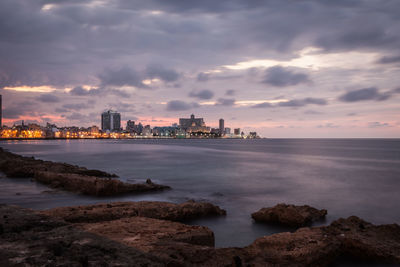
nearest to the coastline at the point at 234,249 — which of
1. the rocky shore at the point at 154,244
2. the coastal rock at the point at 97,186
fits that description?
the rocky shore at the point at 154,244

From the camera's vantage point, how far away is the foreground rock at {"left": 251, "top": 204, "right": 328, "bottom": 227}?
10914 mm

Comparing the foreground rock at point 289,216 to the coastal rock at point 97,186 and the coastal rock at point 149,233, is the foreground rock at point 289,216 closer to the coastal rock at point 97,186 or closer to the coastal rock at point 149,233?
the coastal rock at point 149,233

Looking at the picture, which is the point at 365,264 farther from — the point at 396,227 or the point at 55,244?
the point at 55,244

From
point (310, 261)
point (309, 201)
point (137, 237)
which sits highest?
point (137, 237)

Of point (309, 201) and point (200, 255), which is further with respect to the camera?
point (309, 201)

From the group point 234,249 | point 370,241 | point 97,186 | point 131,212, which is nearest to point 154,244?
point 234,249

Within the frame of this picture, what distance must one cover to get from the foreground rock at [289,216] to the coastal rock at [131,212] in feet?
6.88

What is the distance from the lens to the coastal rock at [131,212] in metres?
9.38

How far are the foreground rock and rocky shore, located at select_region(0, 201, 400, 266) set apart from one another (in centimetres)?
185

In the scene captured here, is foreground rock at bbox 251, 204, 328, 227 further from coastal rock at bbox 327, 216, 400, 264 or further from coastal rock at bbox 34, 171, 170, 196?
coastal rock at bbox 34, 171, 170, 196

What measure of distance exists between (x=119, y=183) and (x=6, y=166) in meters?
14.9

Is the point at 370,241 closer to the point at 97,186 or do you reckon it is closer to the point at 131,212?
the point at 131,212

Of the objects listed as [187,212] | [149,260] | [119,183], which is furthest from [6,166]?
[149,260]

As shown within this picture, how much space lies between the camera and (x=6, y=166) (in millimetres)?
25031
